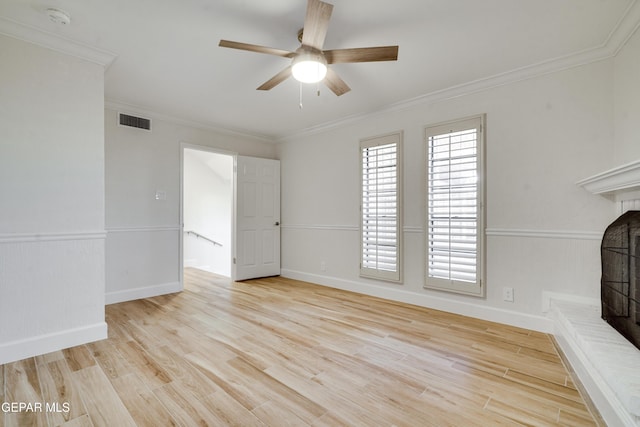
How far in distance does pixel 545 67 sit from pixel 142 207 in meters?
4.90

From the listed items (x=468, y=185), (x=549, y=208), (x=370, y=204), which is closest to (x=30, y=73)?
(x=370, y=204)

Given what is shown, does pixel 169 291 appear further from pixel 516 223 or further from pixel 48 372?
pixel 516 223

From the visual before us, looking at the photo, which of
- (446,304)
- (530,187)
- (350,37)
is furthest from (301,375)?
(530,187)

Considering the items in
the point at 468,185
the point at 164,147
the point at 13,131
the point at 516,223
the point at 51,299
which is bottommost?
the point at 51,299

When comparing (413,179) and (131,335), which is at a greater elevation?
(413,179)

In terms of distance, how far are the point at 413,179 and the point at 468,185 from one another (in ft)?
2.19

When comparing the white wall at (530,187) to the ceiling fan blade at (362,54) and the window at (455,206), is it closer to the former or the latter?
the window at (455,206)

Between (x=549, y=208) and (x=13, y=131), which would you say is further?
(x=549, y=208)

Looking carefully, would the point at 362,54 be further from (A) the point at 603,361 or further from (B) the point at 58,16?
(A) the point at 603,361

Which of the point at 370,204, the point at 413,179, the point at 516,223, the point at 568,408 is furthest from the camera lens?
the point at 370,204

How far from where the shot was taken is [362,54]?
2156mm

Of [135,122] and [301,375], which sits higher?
[135,122]

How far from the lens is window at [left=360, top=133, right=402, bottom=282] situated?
12.9ft

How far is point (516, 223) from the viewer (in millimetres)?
3043
